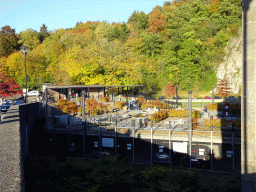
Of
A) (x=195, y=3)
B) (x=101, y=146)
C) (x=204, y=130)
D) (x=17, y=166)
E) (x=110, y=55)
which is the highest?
(x=195, y=3)

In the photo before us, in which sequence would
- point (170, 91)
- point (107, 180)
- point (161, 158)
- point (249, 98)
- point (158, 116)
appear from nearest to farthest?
point (107, 180)
point (249, 98)
point (161, 158)
point (158, 116)
point (170, 91)

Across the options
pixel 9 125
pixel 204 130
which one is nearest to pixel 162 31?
pixel 204 130

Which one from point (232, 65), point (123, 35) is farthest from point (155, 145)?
point (123, 35)

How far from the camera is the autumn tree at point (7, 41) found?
69.9 m

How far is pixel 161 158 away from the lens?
14.5m

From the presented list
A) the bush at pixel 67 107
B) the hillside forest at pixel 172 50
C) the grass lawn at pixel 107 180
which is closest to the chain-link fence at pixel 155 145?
the grass lawn at pixel 107 180

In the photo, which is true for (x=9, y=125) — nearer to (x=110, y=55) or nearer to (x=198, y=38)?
(x=110, y=55)

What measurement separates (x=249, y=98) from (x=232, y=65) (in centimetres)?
5401

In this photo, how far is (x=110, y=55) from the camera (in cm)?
3772

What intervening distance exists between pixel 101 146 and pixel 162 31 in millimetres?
54330

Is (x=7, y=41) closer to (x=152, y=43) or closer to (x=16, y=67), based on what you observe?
(x=16, y=67)

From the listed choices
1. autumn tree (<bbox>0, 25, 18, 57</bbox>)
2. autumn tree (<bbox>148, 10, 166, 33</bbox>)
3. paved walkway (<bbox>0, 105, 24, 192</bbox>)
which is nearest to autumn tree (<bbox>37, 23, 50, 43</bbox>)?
autumn tree (<bbox>0, 25, 18, 57</bbox>)

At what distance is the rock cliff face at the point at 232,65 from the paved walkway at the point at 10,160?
52.3 meters

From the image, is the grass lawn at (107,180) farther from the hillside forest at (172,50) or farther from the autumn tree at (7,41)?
the autumn tree at (7,41)
